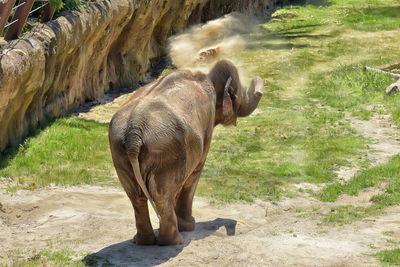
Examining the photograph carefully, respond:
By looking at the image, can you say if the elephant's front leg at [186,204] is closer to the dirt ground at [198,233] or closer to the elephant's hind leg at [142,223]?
the dirt ground at [198,233]

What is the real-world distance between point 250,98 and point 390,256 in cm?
301

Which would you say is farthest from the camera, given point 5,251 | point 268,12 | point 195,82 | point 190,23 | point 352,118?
point 268,12

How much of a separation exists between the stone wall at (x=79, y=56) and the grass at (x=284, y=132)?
59 cm

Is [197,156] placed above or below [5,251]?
above

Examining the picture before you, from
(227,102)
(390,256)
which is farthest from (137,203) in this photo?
(390,256)

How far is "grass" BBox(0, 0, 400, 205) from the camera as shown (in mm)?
10609

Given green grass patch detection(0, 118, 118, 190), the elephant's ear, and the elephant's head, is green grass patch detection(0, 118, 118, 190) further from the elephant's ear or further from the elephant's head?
the elephant's ear

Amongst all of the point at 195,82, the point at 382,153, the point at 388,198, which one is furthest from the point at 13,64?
the point at 382,153

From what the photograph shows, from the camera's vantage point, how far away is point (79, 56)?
14172mm

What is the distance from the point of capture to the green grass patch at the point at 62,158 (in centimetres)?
1005

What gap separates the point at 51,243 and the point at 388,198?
486 cm

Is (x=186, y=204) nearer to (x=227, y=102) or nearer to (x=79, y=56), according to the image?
(x=227, y=102)

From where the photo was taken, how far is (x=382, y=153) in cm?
1293

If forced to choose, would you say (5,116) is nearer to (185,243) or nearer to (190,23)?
(185,243)
